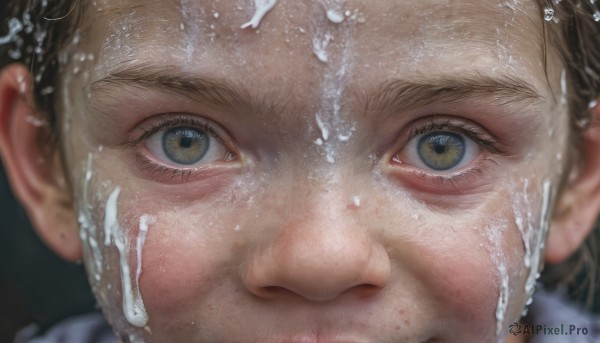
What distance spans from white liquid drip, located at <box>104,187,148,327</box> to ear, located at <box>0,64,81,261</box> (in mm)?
247

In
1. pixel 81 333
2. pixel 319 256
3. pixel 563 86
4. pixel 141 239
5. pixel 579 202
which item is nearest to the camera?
pixel 319 256

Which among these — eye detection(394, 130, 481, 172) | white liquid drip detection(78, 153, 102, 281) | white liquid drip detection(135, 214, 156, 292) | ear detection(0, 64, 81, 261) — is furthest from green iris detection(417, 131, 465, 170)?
ear detection(0, 64, 81, 261)

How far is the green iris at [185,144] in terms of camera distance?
1.15m

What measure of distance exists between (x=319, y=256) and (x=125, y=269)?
1.01 feet

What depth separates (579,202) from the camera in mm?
1374

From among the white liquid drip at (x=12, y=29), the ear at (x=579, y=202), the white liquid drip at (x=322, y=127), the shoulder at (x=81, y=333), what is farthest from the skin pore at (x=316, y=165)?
the shoulder at (x=81, y=333)

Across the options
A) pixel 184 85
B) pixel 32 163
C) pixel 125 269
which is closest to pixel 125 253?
pixel 125 269

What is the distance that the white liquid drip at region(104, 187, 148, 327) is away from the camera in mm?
1129

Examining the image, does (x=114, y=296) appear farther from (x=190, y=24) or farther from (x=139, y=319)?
(x=190, y=24)

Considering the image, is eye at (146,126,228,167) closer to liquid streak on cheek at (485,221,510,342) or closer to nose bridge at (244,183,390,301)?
nose bridge at (244,183,390,301)

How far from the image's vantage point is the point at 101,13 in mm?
1150

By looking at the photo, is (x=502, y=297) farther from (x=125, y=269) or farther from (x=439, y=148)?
(x=125, y=269)

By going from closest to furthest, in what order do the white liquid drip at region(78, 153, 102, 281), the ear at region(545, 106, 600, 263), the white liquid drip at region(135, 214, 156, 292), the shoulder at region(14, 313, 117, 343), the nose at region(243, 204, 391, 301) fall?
the nose at region(243, 204, 391, 301) → the white liquid drip at region(135, 214, 156, 292) → the white liquid drip at region(78, 153, 102, 281) → the ear at region(545, 106, 600, 263) → the shoulder at region(14, 313, 117, 343)

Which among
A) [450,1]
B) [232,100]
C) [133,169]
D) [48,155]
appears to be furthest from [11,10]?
[450,1]
